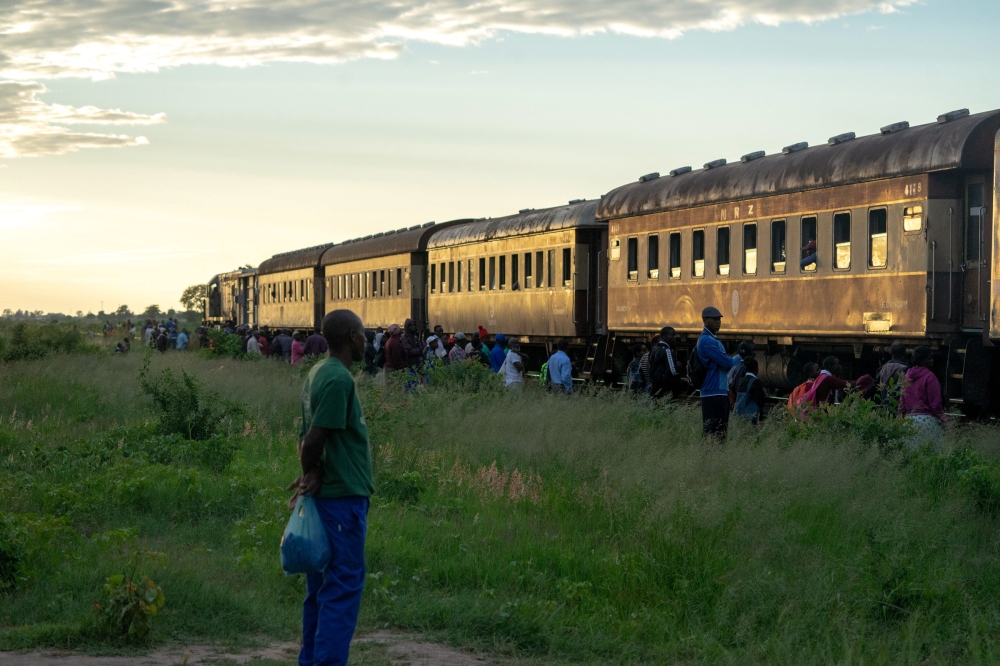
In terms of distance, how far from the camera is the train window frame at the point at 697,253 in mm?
21547

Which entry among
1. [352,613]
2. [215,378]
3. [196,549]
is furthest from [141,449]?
[215,378]

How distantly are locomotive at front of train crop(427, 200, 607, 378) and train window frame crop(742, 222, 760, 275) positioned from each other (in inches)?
235

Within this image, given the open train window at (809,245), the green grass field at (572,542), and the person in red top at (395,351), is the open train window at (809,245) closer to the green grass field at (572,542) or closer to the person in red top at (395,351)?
the green grass field at (572,542)

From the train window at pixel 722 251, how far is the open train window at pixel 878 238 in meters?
3.88

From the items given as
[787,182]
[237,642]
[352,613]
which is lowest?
[237,642]

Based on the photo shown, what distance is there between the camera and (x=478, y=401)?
18.5 metres

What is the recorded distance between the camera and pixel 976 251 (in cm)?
1568

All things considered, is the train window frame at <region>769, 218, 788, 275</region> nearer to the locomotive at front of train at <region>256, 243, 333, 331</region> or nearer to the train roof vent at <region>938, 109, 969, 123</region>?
the train roof vent at <region>938, 109, 969, 123</region>

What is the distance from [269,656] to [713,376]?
7.23m

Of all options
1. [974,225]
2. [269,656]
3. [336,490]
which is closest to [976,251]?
[974,225]

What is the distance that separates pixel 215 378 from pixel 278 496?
15978 millimetres

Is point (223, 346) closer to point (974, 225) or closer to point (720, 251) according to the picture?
point (720, 251)

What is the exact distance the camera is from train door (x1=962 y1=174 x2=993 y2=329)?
15391mm

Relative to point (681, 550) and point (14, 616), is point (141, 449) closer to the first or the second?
point (14, 616)
